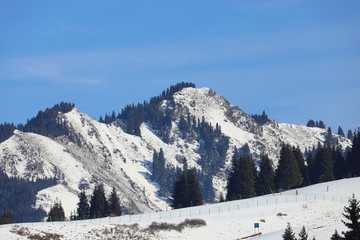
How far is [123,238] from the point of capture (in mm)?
93875

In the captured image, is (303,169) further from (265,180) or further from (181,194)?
(181,194)

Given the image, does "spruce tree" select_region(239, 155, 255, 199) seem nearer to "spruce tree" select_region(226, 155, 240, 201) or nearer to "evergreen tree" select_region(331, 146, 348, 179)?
"spruce tree" select_region(226, 155, 240, 201)

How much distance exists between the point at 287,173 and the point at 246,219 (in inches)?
1865

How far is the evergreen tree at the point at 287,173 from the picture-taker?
494 feet

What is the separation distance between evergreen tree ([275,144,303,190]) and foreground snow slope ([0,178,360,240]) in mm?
26770

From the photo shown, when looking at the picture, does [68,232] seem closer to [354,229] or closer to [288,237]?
[288,237]

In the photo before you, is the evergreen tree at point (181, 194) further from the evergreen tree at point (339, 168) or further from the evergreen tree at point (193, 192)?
the evergreen tree at point (339, 168)

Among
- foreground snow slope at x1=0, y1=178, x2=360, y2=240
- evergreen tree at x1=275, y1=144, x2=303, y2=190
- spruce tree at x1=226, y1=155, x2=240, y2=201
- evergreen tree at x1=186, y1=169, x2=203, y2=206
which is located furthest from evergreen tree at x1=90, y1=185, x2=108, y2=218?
evergreen tree at x1=275, y1=144, x2=303, y2=190

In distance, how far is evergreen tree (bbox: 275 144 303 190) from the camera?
15050 centimetres

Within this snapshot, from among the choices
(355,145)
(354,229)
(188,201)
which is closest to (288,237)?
(354,229)

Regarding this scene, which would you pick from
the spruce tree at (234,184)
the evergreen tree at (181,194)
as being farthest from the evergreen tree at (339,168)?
the evergreen tree at (181,194)

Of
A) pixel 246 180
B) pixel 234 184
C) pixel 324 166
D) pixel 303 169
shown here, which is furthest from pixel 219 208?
pixel 303 169

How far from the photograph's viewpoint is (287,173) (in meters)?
151

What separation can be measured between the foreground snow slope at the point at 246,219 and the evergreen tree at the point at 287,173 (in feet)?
87.8
